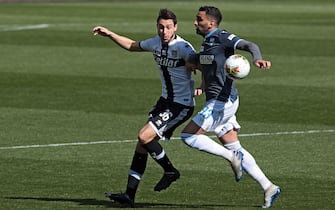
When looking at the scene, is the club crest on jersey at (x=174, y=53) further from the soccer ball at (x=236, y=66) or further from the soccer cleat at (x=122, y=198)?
the soccer cleat at (x=122, y=198)

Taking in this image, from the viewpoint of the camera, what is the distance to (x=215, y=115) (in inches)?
477

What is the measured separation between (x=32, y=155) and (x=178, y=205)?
388 cm

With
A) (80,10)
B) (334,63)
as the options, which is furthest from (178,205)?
(80,10)

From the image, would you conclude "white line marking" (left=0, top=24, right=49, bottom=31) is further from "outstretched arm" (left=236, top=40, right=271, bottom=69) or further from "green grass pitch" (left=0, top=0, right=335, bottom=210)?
"outstretched arm" (left=236, top=40, right=271, bottom=69)

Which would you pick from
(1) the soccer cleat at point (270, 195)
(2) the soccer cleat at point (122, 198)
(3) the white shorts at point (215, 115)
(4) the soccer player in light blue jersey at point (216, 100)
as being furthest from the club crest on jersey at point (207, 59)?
(2) the soccer cleat at point (122, 198)

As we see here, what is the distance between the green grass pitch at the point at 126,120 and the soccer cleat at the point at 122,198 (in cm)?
11

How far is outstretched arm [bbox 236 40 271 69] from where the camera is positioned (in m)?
11.2

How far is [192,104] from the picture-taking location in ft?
41.9

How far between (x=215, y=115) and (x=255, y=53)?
0.96m

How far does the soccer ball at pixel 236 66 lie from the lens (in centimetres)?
1174

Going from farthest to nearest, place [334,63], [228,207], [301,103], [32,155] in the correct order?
[334,63]
[301,103]
[32,155]
[228,207]

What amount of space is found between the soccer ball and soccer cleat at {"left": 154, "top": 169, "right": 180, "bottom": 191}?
55.3 inches

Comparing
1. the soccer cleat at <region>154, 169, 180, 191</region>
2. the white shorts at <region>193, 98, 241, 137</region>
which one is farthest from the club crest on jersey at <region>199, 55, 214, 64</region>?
the soccer cleat at <region>154, 169, 180, 191</region>

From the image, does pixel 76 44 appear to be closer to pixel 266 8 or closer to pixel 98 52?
pixel 98 52
